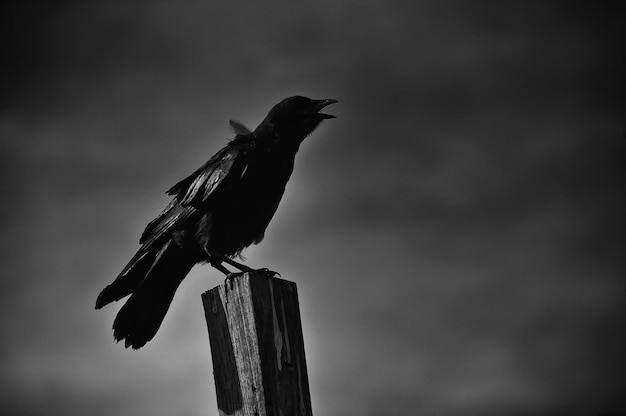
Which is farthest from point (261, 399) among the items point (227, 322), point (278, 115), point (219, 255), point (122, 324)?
point (278, 115)

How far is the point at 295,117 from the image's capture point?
6.38 metres

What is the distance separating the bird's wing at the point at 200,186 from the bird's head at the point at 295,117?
48cm

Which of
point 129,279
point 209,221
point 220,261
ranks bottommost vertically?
point 129,279

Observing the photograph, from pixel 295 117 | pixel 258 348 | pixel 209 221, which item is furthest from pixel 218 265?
pixel 258 348

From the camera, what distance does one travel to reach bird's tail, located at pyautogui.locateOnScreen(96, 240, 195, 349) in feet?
16.1

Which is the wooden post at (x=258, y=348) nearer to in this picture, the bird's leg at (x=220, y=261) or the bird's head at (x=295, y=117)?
the bird's leg at (x=220, y=261)

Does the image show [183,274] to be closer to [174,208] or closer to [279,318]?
[174,208]

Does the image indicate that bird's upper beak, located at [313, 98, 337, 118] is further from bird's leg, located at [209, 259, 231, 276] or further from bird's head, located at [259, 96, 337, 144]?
bird's leg, located at [209, 259, 231, 276]

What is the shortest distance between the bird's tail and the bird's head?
161 centimetres

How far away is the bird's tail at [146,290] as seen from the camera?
4.92 metres

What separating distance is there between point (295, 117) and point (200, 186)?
1.31 m

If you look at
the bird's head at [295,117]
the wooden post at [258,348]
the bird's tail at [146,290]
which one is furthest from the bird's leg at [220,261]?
the wooden post at [258,348]

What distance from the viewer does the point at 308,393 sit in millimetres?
2871

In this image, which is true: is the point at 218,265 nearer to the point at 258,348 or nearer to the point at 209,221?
the point at 209,221
